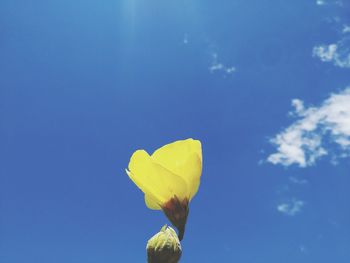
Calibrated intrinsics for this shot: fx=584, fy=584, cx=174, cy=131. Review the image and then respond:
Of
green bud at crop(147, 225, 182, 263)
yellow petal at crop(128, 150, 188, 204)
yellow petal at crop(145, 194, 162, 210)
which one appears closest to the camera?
green bud at crop(147, 225, 182, 263)

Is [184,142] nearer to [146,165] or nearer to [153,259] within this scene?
[146,165]

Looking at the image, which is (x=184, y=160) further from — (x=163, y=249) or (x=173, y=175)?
(x=163, y=249)

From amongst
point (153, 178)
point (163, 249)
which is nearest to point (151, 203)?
point (153, 178)

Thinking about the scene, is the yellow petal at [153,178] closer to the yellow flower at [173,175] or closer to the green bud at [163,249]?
the yellow flower at [173,175]

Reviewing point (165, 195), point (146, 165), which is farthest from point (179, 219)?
point (146, 165)

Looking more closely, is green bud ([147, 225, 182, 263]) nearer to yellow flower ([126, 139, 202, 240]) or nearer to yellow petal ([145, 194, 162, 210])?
yellow flower ([126, 139, 202, 240])

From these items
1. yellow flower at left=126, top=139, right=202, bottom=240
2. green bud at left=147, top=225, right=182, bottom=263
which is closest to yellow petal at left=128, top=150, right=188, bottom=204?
yellow flower at left=126, top=139, right=202, bottom=240
